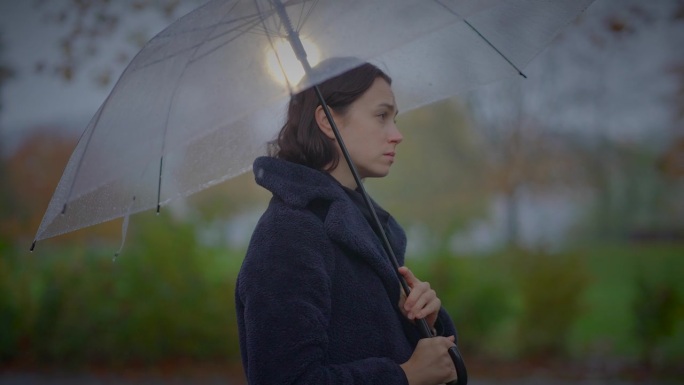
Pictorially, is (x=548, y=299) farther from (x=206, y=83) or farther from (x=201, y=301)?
(x=206, y=83)

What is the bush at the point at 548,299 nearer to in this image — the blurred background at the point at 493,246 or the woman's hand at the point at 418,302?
the blurred background at the point at 493,246

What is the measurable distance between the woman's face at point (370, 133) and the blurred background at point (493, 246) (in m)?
5.36

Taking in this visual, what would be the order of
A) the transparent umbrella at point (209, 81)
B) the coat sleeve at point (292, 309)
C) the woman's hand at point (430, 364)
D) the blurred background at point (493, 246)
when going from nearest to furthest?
the coat sleeve at point (292, 309) < the woman's hand at point (430, 364) < the transparent umbrella at point (209, 81) < the blurred background at point (493, 246)

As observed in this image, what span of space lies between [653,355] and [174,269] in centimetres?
507

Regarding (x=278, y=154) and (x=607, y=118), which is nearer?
(x=278, y=154)

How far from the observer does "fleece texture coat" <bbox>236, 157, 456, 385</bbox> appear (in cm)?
170

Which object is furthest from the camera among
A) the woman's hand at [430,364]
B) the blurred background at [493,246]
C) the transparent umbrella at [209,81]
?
the blurred background at [493,246]

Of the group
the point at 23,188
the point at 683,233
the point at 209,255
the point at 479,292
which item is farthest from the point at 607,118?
the point at 23,188

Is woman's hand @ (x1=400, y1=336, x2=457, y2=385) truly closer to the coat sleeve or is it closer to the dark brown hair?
the coat sleeve

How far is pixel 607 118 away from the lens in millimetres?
8555

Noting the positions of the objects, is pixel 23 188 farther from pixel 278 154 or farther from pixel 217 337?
pixel 278 154

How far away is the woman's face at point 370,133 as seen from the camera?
208cm

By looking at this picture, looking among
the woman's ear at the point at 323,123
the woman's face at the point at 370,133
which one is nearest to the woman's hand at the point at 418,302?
the woman's face at the point at 370,133

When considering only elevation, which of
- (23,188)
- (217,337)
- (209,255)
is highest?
(23,188)
